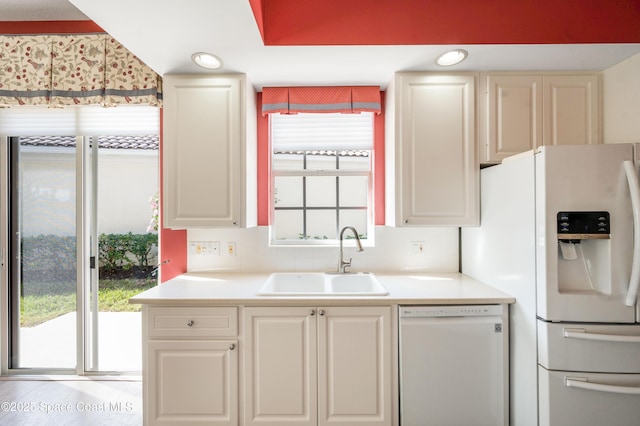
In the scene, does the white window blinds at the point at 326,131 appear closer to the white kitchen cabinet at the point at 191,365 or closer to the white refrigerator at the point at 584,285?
the white refrigerator at the point at 584,285

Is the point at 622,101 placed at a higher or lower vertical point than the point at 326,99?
lower

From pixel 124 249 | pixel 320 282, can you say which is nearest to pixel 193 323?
pixel 320 282

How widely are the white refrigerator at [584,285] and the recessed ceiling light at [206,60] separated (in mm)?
1779

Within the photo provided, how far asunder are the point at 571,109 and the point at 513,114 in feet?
1.15

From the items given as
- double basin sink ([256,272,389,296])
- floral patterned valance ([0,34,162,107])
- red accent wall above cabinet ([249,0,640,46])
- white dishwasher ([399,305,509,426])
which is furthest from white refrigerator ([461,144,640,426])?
floral patterned valance ([0,34,162,107])

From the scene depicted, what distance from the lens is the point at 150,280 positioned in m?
2.53

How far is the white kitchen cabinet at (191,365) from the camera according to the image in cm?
173

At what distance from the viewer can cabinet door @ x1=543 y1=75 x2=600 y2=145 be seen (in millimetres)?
1957

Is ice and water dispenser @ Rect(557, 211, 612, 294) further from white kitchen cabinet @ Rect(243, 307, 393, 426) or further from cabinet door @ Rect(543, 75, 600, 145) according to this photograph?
white kitchen cabinet @ Rect(243, 307, 393, 426)

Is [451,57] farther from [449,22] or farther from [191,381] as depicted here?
[191,381]

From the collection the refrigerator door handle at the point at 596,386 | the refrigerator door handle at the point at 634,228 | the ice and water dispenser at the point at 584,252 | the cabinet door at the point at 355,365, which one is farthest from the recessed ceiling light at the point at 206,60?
the refrigerator door handle at the point at 596,386

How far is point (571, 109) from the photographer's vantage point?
1965 millimetres

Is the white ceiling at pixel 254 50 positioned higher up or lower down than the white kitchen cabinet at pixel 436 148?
higher up

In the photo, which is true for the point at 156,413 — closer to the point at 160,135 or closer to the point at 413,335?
the point at 413,335
